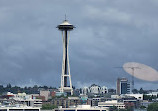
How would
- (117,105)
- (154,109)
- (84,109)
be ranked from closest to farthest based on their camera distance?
(84,109)
(154,109)
(117,105)

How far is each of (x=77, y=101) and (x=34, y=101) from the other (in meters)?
9.17

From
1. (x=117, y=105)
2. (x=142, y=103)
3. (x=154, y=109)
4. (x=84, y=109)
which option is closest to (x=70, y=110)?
(x=84, y=109)

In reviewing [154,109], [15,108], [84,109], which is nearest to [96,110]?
[84,109]

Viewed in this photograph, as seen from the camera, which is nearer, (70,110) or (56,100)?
(70,110)

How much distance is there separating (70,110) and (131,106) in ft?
198

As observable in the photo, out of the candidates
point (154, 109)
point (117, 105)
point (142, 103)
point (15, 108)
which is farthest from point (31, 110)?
point (142, 103)

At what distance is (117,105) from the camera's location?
183m

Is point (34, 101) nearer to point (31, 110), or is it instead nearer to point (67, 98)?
point (67, 98)

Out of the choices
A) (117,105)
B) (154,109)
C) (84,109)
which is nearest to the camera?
(84,109)

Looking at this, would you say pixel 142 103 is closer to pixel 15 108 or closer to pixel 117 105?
pixel 117 105

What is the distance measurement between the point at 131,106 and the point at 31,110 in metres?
62.8

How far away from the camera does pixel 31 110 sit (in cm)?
12962

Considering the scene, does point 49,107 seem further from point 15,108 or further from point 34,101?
point 15,108

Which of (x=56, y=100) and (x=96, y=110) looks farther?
(x=56, y=100)
